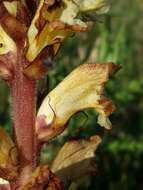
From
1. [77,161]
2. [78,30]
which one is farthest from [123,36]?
[78,30]

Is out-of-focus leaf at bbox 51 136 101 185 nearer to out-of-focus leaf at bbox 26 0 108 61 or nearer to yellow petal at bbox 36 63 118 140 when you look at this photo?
yellow petal at bbox 36 63 118 140

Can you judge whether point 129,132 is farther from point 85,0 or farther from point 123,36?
point 85,0

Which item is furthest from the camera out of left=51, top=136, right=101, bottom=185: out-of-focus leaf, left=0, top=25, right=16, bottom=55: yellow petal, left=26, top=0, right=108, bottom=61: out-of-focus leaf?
left=51, top=136, right=101, bottom=185: out-of-focus leaf

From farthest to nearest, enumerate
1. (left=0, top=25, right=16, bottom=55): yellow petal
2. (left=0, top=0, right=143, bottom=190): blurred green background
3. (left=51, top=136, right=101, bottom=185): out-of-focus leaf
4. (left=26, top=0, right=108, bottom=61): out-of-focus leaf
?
(left=0, top=0, right=143, bottom=190): blurred green background
(left=51, top=136, right=101, bottom=185): out-of-focus leaf
(left=0, top=25, right=16, bottom=55): yellow petal
(left=26, top=0, right=108, bottom=61): out-of-focus leaf

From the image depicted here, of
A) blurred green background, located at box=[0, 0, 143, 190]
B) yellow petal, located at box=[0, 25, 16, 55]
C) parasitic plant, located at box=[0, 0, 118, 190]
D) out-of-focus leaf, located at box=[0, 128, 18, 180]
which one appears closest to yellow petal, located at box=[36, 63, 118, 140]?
parasitic plant, located at box=[0, 0, 118, 190]

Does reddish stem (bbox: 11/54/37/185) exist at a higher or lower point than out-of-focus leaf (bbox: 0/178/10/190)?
higher

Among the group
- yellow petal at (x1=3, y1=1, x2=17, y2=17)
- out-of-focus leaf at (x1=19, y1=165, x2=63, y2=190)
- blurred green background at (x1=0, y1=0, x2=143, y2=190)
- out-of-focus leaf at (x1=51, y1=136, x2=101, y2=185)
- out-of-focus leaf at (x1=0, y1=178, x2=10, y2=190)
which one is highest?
yellow petal at (x1=3, y1=1, x2=17, y2=17)

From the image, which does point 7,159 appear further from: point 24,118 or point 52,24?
point 52,24
